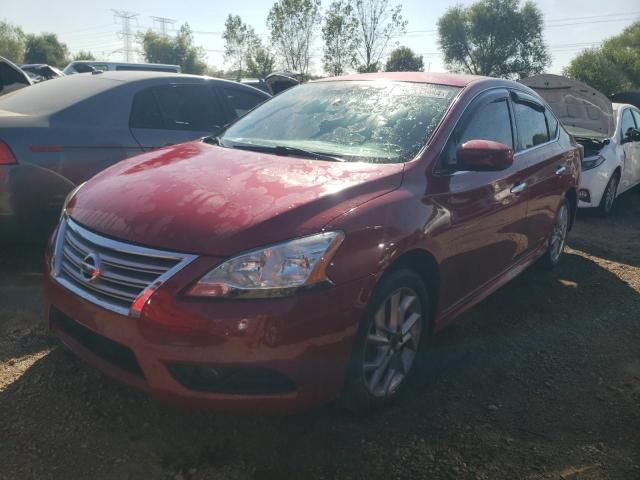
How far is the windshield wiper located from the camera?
288cm

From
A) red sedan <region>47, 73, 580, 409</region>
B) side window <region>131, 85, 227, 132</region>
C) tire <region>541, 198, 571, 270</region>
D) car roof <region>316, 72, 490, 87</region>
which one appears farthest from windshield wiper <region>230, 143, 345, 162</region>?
tire <region>541, 198, 571, 270</region>

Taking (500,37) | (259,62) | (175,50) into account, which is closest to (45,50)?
(175,50)

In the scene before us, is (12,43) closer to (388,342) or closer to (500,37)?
(500,37)

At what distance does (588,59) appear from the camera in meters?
37.8

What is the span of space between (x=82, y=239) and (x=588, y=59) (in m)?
42.5

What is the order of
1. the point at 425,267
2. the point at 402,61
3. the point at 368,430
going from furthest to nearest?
the point at 402,61, the point at 425,267, the point at 368,430

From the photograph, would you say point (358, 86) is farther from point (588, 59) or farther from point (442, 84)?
point (588, 59)

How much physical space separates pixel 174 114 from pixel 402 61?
3981 cm

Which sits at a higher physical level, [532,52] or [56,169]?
[532,52]

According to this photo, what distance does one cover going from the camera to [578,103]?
316 inches

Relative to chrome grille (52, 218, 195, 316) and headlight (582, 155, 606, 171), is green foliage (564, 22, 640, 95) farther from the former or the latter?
chrome grille (52, 218, 195, 316)

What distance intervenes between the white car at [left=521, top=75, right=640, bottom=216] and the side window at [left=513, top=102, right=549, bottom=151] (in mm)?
2758

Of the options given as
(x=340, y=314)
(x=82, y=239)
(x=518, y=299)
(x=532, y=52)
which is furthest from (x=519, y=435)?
(x=532, y=52)

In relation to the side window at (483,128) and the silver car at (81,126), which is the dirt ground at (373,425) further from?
the side window at (483,128)
